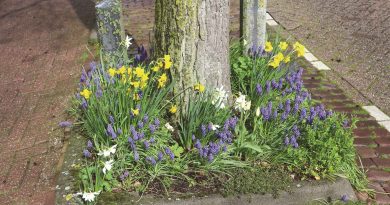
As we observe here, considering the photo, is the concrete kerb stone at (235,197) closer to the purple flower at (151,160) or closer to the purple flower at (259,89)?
the purple flower at (151,160)

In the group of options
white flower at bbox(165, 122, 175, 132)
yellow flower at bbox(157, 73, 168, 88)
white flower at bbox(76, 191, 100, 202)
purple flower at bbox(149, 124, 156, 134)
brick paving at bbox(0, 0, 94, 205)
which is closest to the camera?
white flower at bbox(76, 191, 100, 202)

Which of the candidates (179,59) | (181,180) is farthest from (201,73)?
(181,180)


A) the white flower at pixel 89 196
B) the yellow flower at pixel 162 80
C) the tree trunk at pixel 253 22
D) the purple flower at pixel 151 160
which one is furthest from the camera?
the tree trunk at pixel 253 22

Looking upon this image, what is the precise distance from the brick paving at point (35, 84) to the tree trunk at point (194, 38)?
131cm

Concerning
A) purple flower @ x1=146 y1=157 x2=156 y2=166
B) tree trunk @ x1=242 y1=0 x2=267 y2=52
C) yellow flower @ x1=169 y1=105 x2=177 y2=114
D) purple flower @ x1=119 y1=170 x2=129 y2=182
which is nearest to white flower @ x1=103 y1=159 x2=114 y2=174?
purple flower @ x1=119 y1=170 x2=129 y2=182

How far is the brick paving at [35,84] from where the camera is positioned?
406 centimetres

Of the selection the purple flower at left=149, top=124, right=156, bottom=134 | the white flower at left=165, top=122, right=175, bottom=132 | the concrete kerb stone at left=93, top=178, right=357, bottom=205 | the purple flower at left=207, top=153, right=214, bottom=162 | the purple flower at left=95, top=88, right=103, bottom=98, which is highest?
the purple flower at left=95, top=88, right=103, bottom=98

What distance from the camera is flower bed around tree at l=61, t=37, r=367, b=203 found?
362 centimetres

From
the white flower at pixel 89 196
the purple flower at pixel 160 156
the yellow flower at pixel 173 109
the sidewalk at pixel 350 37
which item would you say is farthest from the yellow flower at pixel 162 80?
the sidewalk at pixel 350 37

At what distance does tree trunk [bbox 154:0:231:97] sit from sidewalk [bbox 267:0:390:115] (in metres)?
2.00

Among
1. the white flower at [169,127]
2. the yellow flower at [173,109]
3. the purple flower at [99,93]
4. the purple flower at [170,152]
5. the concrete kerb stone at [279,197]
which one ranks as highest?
the purple flower at [99,93]

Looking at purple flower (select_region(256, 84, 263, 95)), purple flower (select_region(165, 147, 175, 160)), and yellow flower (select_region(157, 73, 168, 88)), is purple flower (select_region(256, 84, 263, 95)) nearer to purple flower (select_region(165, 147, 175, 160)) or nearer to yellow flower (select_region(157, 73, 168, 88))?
yellow flower (select_region(157, 73, 168, 88))

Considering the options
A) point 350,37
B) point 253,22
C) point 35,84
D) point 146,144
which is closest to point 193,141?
point 146,144

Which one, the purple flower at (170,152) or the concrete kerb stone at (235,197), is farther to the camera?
the purple flower at (170,152)
